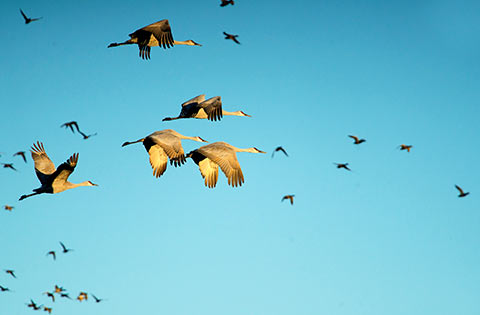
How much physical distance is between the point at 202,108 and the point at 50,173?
5288 millimetres

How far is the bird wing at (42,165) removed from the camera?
2608 cm

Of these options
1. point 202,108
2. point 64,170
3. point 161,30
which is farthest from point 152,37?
point 64,170

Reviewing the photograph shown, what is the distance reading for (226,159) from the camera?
25.1 m

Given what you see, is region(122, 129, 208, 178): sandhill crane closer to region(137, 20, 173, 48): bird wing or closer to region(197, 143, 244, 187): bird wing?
region(197, 143, 244, 187): bird wing

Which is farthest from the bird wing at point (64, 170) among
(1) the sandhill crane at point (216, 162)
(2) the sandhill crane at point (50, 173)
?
(1) the sandhill crane at point (216, 162)

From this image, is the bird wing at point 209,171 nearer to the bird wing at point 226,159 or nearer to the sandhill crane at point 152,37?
the bird wing at point 226,159

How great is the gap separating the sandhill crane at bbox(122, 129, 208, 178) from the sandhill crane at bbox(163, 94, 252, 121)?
1.07 metres

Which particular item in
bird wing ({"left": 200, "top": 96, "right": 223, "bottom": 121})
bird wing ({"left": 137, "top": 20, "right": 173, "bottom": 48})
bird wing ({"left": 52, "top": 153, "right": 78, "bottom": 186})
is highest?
bird wing ({"left": 137, "top": 20, "right": 173, "bottom": 48})

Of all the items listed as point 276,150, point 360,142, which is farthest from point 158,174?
point 360,142

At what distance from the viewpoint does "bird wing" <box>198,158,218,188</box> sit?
26.6 metres

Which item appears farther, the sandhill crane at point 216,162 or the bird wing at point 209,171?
the bird wing at point 209,171

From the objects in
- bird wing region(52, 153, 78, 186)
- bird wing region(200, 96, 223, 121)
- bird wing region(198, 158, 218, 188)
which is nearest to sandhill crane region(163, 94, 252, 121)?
bird wing region(200, 96, 223, 121)

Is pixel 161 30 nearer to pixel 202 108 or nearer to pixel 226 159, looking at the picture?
pixel 202 108

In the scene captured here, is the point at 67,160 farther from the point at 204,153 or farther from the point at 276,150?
the point at 276,150
